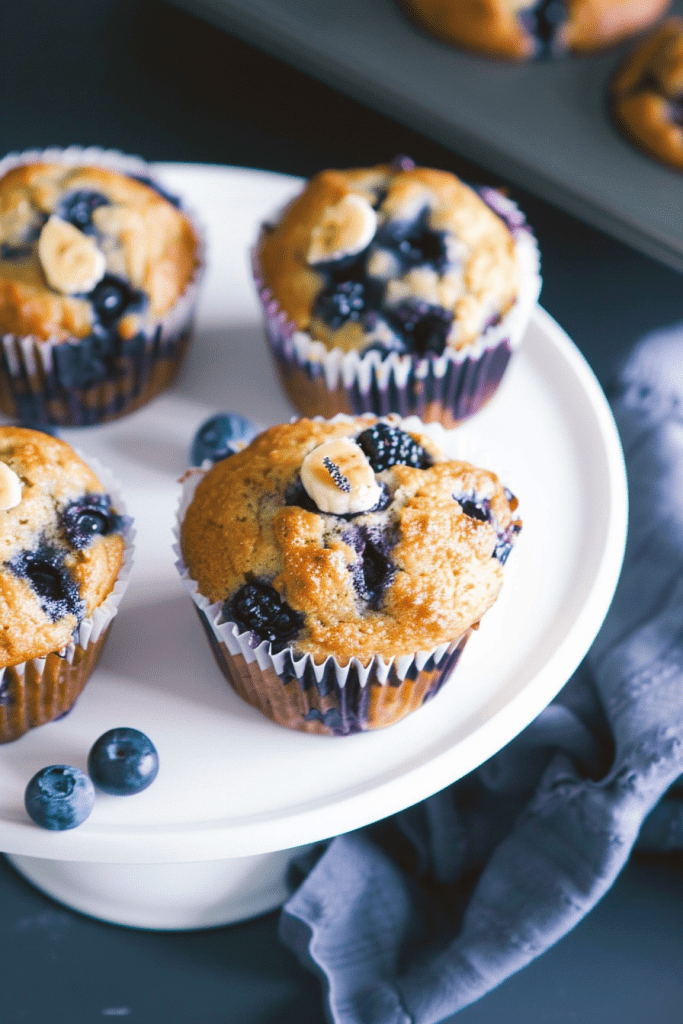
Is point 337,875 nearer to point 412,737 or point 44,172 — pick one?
point 412,737

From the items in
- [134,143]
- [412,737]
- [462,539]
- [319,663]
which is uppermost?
[462,539]

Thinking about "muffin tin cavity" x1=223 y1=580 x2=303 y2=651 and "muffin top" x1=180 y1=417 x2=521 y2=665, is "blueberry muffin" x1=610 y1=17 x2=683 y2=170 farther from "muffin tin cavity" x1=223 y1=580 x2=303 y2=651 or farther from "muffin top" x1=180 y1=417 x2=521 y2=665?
"muffin tin cavity" x1=223 y1=580 x2=303 y2=651

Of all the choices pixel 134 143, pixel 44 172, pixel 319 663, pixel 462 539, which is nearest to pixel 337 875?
pixel 319 663

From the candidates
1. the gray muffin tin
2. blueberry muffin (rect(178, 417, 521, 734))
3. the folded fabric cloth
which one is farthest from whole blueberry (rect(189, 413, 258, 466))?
the gray muffin tin

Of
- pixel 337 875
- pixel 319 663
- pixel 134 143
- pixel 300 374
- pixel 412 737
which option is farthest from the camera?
pixel 134 143

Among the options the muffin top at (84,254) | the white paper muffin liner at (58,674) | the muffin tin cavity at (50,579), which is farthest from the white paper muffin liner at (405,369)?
the muffin tin cavity at (50,579)

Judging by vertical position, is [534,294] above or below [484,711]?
above

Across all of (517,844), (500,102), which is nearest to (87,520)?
(517,844)
